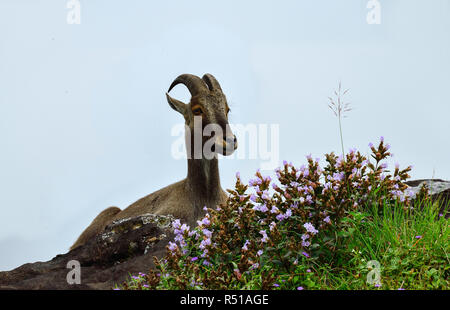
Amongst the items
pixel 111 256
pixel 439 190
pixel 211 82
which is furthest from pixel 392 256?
pixel 211 82

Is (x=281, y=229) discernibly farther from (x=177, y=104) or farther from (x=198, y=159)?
(x=177, y=104)

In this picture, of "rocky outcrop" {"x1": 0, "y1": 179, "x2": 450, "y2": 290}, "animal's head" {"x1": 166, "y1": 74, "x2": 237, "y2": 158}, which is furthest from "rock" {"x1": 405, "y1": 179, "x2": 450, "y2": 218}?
"animal's head" {"x1": 166, "y1": 74, "x2": 237, "y2": 158}

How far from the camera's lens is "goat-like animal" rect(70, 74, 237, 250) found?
24.7ft

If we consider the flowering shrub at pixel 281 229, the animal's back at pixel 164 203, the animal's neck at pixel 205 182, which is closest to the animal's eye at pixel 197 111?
the animal's neck at pixel 205 182

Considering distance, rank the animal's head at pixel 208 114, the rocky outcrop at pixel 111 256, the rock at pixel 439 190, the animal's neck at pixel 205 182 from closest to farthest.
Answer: the rocky outcrop at pixel 111 256, the rock at pixel 439 190, the animal's head at pixel 208 114, the animal's neck at pixel 205 182

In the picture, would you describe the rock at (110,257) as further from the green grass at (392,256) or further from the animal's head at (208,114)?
the green grass at (392,256)

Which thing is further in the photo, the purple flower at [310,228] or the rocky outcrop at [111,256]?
the rocky outcrop at [111,256]

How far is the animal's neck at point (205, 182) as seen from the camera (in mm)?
7973

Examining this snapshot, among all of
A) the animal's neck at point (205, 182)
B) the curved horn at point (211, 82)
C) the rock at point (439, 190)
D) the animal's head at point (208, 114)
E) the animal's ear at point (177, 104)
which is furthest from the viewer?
the animal's ear at point (177, 104)

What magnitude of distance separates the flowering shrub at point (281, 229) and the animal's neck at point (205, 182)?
9.65 ft

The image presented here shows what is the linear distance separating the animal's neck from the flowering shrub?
2.94 metres

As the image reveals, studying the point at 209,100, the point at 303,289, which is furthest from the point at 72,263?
the point at 303,289

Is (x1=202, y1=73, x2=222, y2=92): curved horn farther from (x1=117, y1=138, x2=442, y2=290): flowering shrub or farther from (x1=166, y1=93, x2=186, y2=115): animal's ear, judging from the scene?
(x1=117, y1=138, x2=442, y2=290): flowering shrub

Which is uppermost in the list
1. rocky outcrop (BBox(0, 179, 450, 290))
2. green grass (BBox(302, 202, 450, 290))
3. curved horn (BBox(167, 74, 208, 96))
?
curved horn (BBox(167, 74, 208, 96))
